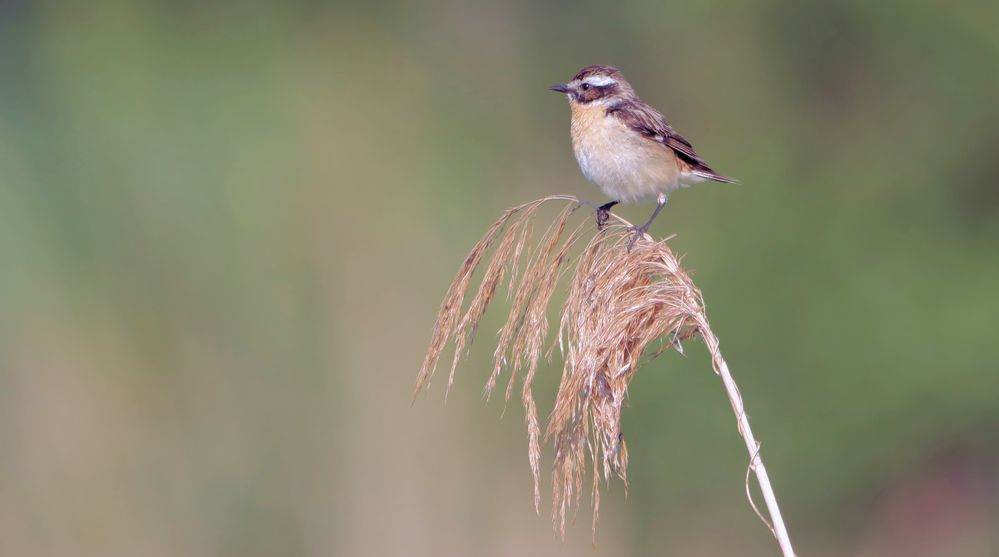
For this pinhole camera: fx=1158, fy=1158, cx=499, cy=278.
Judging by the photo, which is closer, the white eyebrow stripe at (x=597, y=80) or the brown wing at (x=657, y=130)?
the brown wing at (x=657, y=130)

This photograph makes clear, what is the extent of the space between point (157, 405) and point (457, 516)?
1.81 metres

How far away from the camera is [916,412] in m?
8.46

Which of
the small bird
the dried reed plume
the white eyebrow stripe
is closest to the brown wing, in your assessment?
the small bird

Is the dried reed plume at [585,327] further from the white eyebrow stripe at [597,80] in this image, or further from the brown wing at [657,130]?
the white eyebrow stripe at [597,80]

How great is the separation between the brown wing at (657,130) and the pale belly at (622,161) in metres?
0.04

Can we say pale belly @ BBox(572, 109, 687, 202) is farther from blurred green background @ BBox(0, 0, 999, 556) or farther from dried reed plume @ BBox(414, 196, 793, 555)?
blurred green background @ BBox(0, 0, 999, 556)

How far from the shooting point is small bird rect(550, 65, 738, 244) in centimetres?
504

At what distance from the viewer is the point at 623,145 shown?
5.05m

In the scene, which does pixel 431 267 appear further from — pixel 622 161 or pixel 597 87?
pixel 622 161

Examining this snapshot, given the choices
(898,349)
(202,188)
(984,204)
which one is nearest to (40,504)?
(202,188)

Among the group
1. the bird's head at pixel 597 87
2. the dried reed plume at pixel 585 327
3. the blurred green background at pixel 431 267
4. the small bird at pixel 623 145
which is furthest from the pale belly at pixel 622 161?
the blurred green background at pixel 431 267

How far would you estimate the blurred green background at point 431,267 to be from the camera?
21.2 ft

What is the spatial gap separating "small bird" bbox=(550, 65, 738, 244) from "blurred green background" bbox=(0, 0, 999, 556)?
1.77m

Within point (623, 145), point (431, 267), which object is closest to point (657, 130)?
point (623, 145)
